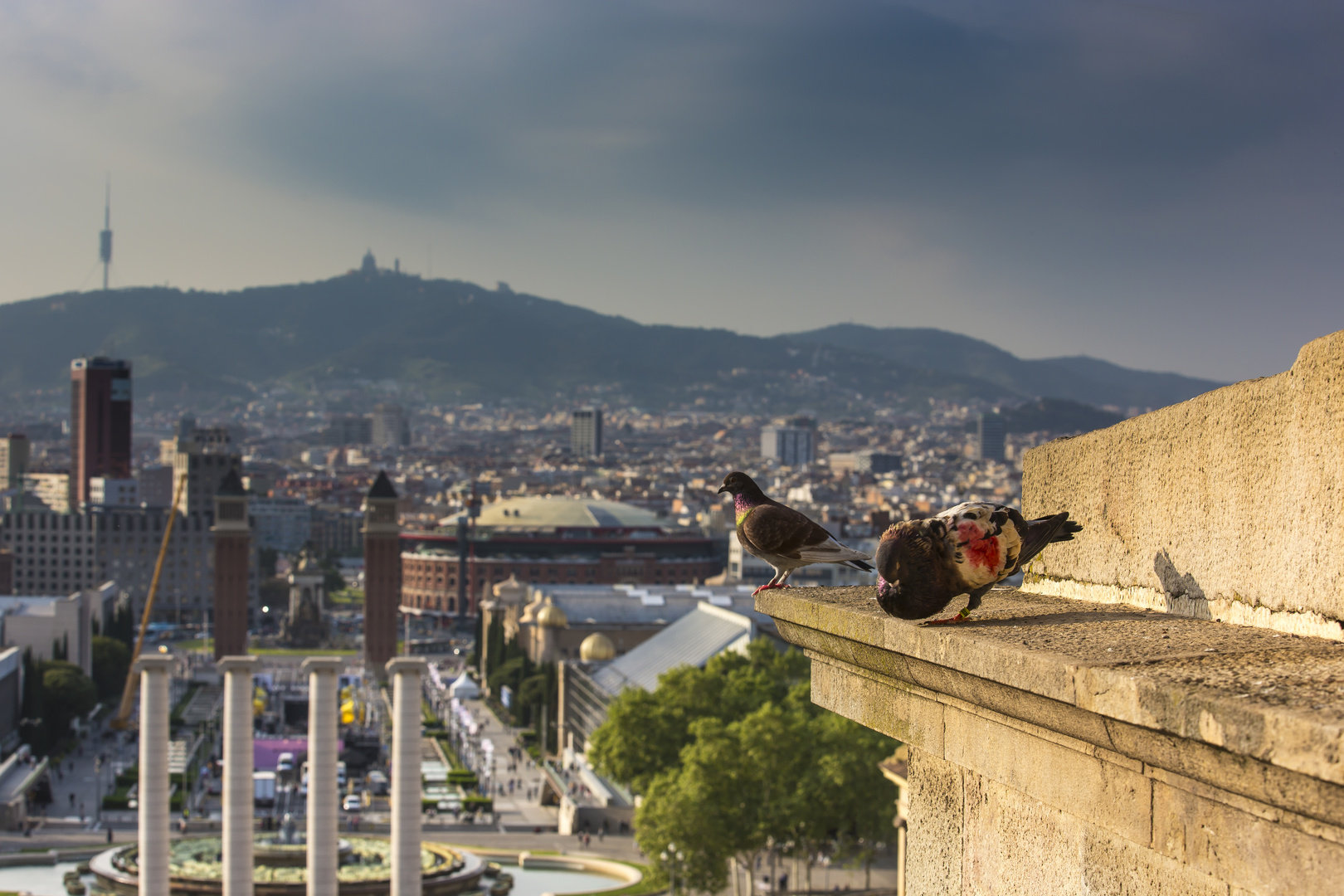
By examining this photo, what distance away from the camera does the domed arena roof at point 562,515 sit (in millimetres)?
111500

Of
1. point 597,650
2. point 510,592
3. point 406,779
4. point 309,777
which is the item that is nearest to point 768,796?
point 406,779

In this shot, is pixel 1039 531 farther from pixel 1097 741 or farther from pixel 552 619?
pixel 552 619

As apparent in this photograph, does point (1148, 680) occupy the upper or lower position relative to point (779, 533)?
lower

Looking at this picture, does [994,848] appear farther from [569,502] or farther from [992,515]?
[569,502]

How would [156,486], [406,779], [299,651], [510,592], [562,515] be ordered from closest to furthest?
[406,779] → [510,592] → [299,651] → [562,515] → [156,486]

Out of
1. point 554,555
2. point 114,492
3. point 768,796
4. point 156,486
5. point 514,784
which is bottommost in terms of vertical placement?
point 514,784

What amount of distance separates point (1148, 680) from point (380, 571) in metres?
79.0

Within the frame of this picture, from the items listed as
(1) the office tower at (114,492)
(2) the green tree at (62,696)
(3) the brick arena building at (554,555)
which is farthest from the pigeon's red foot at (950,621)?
(1) the office tower at (114,492)

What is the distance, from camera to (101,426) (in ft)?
490

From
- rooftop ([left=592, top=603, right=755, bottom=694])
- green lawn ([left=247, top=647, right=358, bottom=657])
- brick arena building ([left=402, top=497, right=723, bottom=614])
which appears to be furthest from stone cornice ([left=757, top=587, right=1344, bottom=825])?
brick arena building ([left=402, top=497, right=723, bottom=614])

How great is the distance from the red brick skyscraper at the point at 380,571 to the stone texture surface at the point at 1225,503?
76.5 m

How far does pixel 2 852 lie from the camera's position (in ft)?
120

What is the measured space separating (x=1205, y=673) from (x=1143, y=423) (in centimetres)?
110

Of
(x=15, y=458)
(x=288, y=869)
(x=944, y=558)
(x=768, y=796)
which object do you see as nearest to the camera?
(x=944, y=558)
